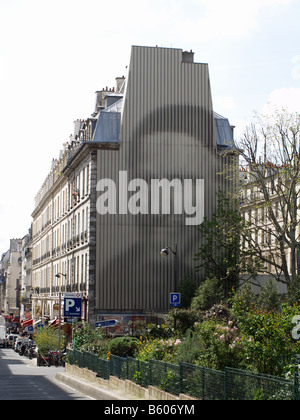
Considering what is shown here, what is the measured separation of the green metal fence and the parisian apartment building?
22.9 meters

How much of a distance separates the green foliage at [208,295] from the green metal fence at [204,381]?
19.3 meters

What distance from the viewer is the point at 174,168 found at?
157ft

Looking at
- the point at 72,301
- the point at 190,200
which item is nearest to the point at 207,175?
the point at 190,200

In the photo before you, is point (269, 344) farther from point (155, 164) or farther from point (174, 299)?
point (155, 164)

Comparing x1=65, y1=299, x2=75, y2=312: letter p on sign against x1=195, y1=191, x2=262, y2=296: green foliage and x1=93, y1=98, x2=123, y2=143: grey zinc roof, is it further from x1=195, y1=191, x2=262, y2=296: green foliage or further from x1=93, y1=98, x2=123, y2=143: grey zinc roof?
x1=93, y1=98, x2=123, y2=143: grey zinc roof

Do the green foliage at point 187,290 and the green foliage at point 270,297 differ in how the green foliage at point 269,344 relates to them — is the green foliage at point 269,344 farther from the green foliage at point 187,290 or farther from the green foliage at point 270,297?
the green foliage at point 187,290

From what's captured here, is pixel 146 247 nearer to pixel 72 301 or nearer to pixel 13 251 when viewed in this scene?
pixel 72 301

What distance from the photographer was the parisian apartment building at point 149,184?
153ft

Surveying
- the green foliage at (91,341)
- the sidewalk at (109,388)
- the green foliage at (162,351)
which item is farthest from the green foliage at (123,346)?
the green foliage at (162,351)

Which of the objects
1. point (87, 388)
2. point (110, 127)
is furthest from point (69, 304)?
point (110, 127)

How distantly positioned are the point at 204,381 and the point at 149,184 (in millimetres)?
31485

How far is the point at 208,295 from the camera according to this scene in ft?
141

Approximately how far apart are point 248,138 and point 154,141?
23.0 feet

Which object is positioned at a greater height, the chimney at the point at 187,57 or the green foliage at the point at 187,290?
the chimney at the point at 187,57
